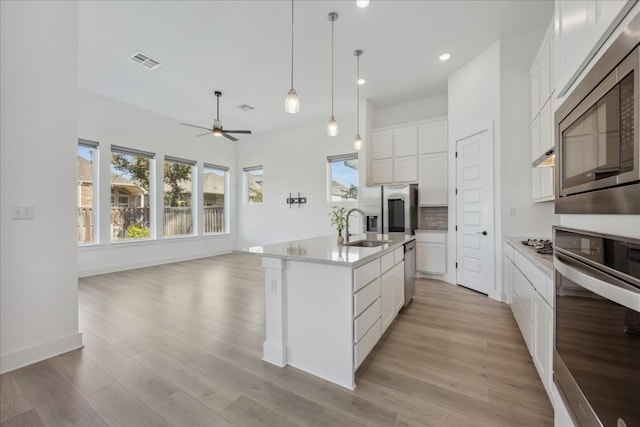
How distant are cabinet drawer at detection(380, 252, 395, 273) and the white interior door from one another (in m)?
1.93

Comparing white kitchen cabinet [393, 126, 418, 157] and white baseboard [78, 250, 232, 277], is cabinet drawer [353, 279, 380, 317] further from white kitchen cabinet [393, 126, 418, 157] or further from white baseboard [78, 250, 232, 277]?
white baseboard [78, 250, 232, 277]

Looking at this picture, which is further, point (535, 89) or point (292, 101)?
point (535, 89)

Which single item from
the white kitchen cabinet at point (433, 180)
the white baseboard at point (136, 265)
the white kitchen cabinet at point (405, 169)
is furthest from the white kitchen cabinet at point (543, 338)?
the white baseboard at point (136, 265)

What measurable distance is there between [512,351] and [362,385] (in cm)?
142

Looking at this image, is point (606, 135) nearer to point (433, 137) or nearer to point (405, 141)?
point (433, 137)

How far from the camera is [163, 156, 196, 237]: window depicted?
20.6 feet

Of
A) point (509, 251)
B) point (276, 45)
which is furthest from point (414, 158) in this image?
point (276, 45)

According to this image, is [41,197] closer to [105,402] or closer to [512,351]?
[105,402]

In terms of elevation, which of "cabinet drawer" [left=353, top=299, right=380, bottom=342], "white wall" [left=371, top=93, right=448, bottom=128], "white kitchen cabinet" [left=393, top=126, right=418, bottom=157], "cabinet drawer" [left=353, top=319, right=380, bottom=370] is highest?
"white wall" [left=371, top=93, right=448, bottom=128]

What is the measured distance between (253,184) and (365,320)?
21.3ft

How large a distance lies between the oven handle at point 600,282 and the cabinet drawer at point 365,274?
3.53ft

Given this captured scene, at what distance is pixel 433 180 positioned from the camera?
484cm

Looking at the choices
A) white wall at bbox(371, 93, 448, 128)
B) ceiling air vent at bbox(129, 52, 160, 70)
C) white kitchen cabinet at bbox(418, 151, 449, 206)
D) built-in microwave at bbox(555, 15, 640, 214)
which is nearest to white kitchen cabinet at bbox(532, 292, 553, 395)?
built-in microwave at bbox(555, 15, 640, 214)

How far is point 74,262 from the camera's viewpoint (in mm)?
2406
